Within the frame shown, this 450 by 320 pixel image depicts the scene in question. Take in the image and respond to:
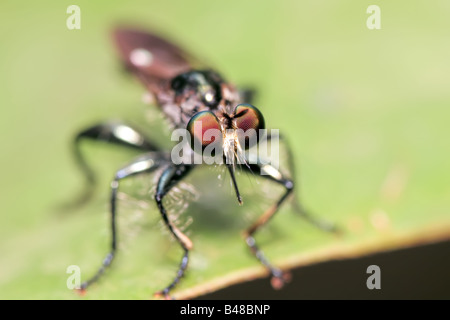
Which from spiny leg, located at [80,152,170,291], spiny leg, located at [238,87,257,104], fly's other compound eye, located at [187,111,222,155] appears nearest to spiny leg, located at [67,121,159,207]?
spiny leg, located at [80,152,170,291]

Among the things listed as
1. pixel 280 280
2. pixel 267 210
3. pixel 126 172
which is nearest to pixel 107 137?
pixel 126 172

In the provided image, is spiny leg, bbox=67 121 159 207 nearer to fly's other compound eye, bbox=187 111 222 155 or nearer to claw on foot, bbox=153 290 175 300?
fly's other compound eye, bbox=187 111 222 155

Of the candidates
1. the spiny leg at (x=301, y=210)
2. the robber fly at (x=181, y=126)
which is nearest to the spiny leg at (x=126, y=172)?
the robber fly at (x=181, y=126)

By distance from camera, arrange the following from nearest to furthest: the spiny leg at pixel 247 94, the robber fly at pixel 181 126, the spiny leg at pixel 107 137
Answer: the robber fly at pixel 181 126 → the spiny leg at pixel 107 137 → the spiny leg at pixel 247 94

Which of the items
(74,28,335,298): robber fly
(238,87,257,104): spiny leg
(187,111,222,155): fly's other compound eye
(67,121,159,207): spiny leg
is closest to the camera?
(187,111,222,155): fly's other compound eye

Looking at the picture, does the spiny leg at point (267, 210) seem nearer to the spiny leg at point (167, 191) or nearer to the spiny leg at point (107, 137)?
the spiny leg at point (167, 191)

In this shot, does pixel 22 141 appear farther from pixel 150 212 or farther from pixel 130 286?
pixel 130 286

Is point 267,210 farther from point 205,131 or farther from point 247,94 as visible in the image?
point 247,94
